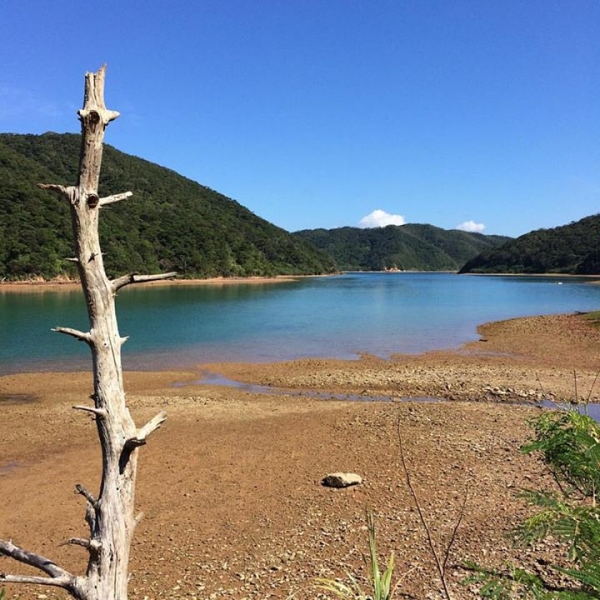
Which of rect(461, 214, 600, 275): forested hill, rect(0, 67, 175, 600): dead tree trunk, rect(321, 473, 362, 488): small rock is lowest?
rect(321, 473, 362, 488): small rock

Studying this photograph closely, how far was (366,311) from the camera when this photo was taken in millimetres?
52094

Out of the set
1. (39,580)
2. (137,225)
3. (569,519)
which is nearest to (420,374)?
(569,519)

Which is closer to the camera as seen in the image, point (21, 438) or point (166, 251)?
point (21, 438)

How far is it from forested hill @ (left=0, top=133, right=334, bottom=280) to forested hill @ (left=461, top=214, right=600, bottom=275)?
237 ft

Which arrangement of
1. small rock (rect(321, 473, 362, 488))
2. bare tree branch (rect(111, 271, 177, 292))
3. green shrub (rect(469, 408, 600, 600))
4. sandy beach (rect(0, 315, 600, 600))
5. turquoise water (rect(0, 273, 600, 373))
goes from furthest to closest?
turquoise water (rect(0, 273, 600, 373)) < small rock (rect(321, 473, 362, 488)) < sandy beach (rect(0, 315, 600, 600)) < bare tree branch (rect(111, 271, 177, 292)) < green shrub (rect(469, 408, 600, 600))

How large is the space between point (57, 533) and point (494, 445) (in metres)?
9.40

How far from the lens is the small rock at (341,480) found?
9547mm

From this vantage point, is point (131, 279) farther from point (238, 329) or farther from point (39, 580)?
point (238, 329)

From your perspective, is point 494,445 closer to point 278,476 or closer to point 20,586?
point 278,476

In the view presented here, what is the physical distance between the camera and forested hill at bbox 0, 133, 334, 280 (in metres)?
88.1

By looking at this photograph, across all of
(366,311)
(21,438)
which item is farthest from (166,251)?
(21,438)

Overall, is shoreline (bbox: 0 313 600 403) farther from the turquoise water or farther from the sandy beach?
the turquoise water

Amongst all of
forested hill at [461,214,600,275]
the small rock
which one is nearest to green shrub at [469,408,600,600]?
the small rock

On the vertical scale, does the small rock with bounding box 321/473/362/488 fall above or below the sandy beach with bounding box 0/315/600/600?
above
